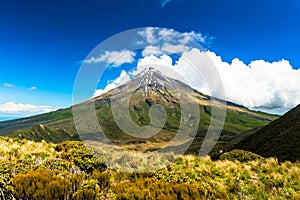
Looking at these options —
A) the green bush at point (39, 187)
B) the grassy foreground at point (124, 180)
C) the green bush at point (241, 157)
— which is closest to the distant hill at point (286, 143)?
the green bush at point (241, 157)

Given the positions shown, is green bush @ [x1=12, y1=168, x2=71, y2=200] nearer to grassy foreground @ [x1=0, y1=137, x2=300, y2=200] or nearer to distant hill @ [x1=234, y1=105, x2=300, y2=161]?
grassy foreground @ [x1=0, y1=137, x2=300, y2=200]

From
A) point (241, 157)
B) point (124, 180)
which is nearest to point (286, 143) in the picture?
point (241, 157)

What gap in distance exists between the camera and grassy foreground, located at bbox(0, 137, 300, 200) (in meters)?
8.09

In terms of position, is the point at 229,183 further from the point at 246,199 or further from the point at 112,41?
the point at 112,41

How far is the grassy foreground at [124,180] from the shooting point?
8086mm

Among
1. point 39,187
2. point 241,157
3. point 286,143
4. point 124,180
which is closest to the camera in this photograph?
point 39,187

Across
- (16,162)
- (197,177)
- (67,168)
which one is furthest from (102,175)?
(197,177)

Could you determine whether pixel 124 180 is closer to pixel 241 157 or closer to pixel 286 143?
pixel 241 157

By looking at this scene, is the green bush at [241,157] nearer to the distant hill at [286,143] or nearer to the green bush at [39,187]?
the green bush at [39,187]

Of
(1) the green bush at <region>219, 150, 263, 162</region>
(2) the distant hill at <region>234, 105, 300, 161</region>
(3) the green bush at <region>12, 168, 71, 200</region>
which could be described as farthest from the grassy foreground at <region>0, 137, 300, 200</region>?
(2) the distant hill at <region>234, 105, 300, 161</region>

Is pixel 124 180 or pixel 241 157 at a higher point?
pixel 124 180

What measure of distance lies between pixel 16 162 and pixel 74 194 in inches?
172

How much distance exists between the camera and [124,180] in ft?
38.7

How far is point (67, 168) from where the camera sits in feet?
38.2
